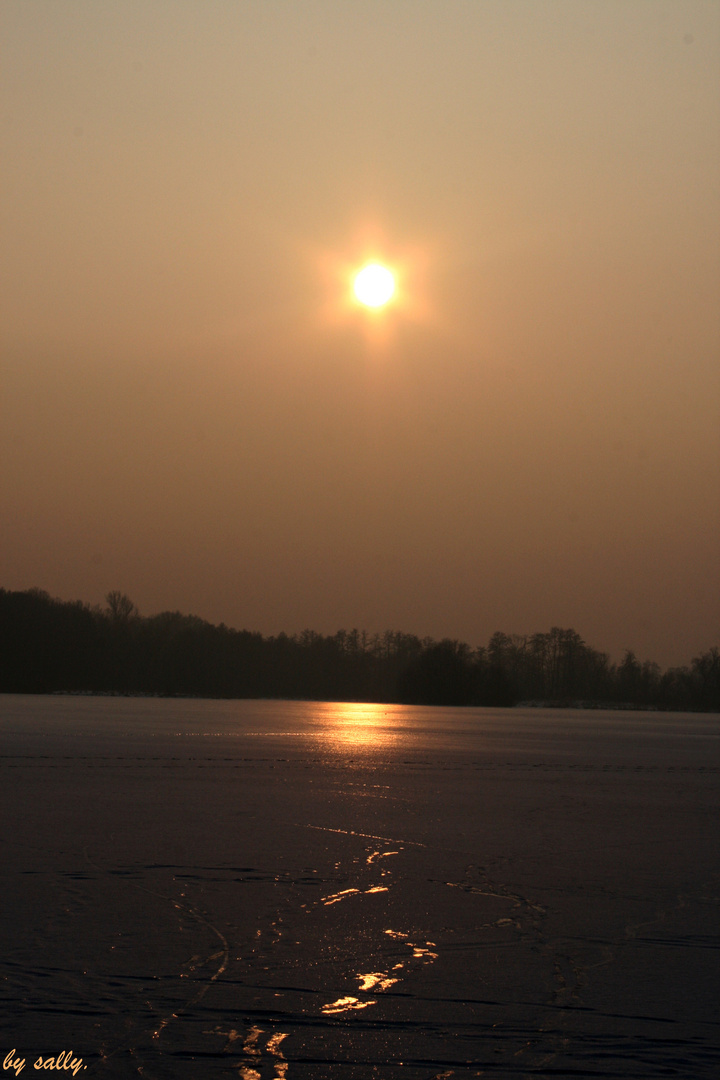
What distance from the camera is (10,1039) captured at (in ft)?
19.8

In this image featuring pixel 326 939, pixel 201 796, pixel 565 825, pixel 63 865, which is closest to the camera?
pixel 326 939

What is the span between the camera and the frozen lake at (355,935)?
6094 mm

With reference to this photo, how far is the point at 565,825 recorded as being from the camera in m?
17.0

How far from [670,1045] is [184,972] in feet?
10.7

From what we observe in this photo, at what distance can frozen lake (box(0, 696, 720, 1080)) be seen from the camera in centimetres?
609

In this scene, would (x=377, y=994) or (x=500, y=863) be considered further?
(x=500, y=863)

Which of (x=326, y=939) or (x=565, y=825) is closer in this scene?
(x=326, y=939)

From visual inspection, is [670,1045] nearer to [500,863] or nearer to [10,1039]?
[10,1039]

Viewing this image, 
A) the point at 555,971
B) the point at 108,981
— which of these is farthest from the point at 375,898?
the point at 108,981

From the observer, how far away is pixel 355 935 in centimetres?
885

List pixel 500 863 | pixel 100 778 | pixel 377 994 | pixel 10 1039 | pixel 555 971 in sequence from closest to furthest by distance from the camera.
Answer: pixel 10 1039, pixel 377 994, pixel 555 971, pixel 500 863, pixel 100 778

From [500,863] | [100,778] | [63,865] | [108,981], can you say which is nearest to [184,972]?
[108,981]

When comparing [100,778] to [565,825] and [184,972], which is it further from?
[184,972]

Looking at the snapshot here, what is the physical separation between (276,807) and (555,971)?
10695 millimetres
